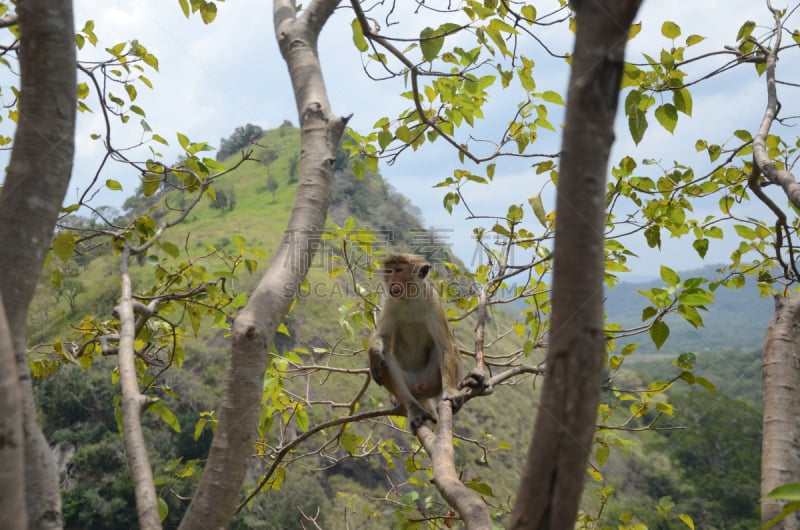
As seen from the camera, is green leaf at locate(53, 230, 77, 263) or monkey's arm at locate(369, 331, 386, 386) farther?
monkey's arm at locate(369, 331, 386, 386)

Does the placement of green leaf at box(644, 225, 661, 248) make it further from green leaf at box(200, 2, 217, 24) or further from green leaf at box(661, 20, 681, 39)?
green leaf at box(200, 2, 217, 24)

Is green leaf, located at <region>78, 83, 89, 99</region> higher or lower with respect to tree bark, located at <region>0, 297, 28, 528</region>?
higher

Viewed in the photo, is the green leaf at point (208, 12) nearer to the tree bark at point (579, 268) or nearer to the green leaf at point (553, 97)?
the green leaf at point (553, 97)

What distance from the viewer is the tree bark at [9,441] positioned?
138cm

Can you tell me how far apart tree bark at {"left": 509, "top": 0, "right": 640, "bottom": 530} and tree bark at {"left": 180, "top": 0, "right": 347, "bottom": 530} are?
117 cm

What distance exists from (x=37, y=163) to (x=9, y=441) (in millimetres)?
884

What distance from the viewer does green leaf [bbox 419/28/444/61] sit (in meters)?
3.32

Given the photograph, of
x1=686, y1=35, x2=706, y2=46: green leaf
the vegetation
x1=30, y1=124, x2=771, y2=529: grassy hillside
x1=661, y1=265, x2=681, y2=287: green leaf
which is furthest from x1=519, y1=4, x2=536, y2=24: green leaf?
x1=30, y1=124, x2=771, y2=529: grassy hillside

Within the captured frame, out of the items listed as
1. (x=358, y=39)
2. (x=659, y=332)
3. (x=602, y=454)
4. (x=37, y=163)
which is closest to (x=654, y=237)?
(x=659, y=332)

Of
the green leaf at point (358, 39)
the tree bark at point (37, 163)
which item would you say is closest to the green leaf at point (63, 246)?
the tree bark at point (37, 163)

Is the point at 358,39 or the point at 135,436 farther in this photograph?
the point at 358,39

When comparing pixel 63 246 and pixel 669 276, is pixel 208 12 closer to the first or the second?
pixel 63 246

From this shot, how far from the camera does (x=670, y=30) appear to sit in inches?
155

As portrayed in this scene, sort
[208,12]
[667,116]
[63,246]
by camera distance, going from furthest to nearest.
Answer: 1. [208,12]
2. [667,116]
3. [63,246]
